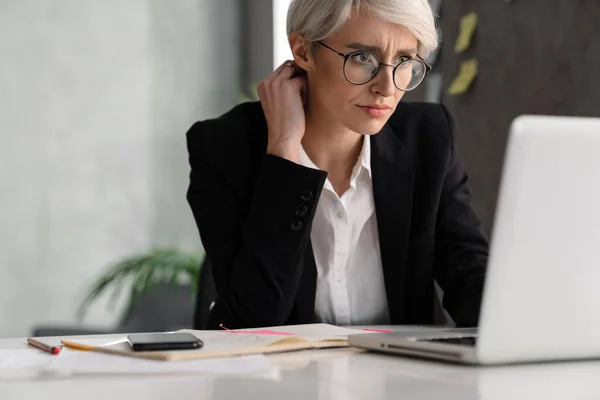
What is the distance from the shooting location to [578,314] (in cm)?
93

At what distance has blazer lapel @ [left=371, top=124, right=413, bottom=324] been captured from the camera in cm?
168

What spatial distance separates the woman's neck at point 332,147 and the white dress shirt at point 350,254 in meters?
0.03

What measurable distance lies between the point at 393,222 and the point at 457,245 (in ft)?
0.49

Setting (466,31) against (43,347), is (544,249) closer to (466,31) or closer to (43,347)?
(43,347)

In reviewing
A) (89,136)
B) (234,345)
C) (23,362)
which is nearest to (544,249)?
(234,345)

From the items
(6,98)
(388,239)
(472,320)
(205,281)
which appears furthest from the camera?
(6,98)

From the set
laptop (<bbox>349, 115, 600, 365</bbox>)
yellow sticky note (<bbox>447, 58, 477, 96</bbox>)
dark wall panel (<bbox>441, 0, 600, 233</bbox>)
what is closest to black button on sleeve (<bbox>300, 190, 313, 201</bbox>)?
laptop (<bbox>349, 115, 600, 365</bbox>)

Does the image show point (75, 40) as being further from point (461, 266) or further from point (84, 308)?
point (461, 266)

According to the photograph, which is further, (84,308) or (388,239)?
(84,308)

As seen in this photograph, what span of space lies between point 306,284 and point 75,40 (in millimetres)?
2792

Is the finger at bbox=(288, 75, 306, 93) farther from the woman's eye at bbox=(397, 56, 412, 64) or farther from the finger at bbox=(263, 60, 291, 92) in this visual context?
the woman's eye at bbox=(397, 56, 412, 64)

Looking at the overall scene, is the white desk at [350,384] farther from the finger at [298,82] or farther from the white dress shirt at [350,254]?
the finger at [298,82]

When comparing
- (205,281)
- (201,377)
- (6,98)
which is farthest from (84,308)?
(201,377)

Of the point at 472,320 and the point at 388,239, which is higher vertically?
the point at 388,239
